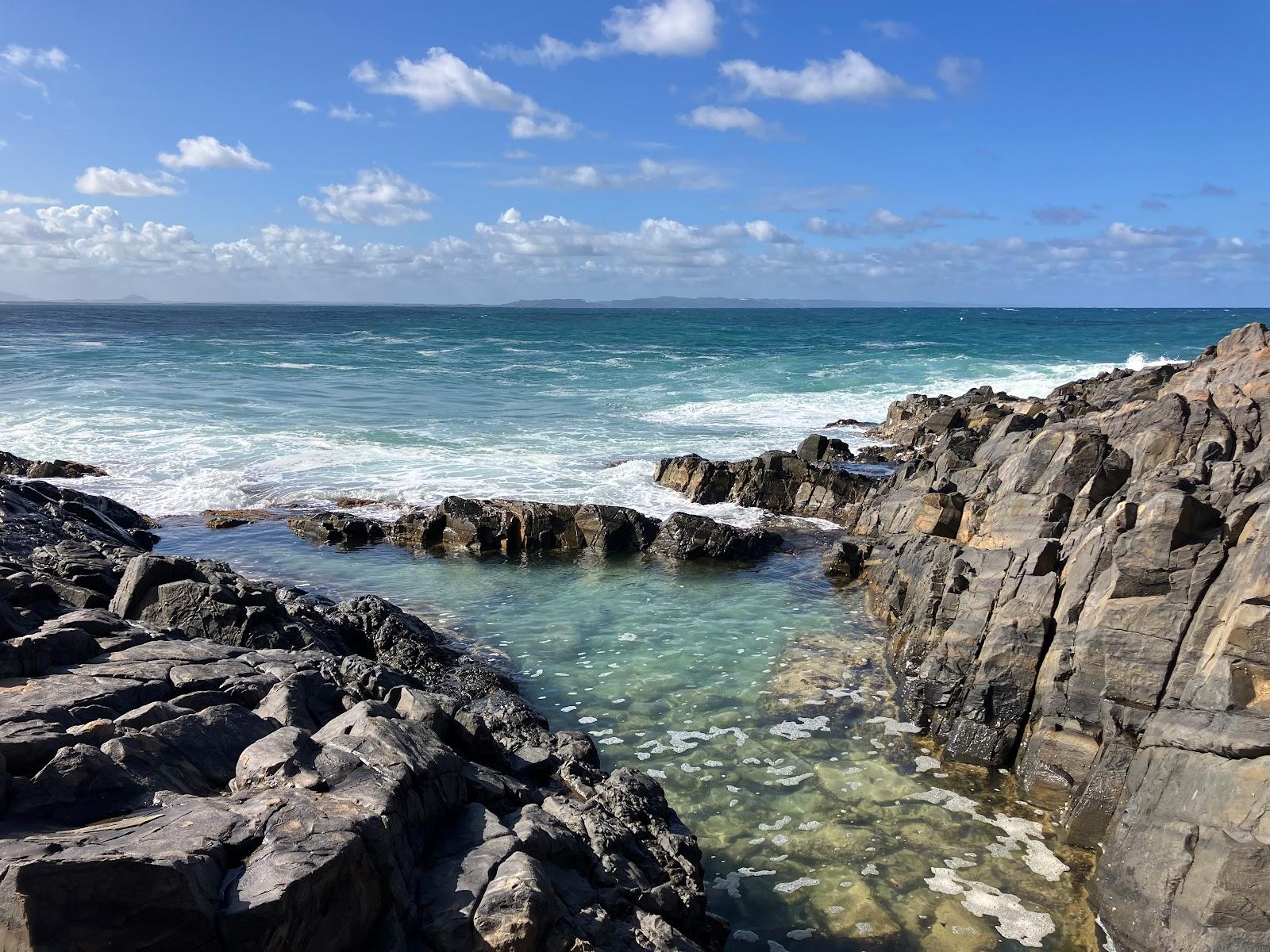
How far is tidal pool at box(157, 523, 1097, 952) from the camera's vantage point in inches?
309

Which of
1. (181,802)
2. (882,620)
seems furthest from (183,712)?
(882,620)

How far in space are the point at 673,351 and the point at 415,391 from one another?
35.3 metres

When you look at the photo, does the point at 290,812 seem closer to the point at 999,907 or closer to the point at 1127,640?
the point at 999,907

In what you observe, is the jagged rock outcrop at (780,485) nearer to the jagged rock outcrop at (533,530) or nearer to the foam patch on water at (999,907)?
the jagged rock outcrop at (533,530)

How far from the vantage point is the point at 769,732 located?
11.2 metres

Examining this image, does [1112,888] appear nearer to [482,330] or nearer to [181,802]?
[181,802]

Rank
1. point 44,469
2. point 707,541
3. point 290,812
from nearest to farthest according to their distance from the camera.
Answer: point 290,812 < point 707,541 < point 44,469

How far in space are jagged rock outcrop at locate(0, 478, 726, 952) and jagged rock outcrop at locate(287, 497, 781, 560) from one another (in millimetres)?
9415

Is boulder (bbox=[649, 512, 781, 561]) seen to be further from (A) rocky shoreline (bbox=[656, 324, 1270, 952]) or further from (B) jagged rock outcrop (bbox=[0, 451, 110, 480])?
(B) jagged rock outcrop (bbox=[0, 451, 110, 480])

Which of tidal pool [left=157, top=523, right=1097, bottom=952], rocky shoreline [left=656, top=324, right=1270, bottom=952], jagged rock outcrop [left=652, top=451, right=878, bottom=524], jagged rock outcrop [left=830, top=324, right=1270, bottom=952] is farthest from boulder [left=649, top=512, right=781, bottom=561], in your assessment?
jagged rock outcrop [left=652, top=451, right=878, bottom=524]

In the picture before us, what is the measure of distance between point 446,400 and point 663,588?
92.8ft

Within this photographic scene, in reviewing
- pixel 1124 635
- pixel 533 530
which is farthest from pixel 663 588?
pixel 1124 635

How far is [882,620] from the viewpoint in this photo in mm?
15133

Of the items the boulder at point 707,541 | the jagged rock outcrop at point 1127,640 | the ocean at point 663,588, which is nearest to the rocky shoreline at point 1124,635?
the jagged rock outcrop at point 1127,640
